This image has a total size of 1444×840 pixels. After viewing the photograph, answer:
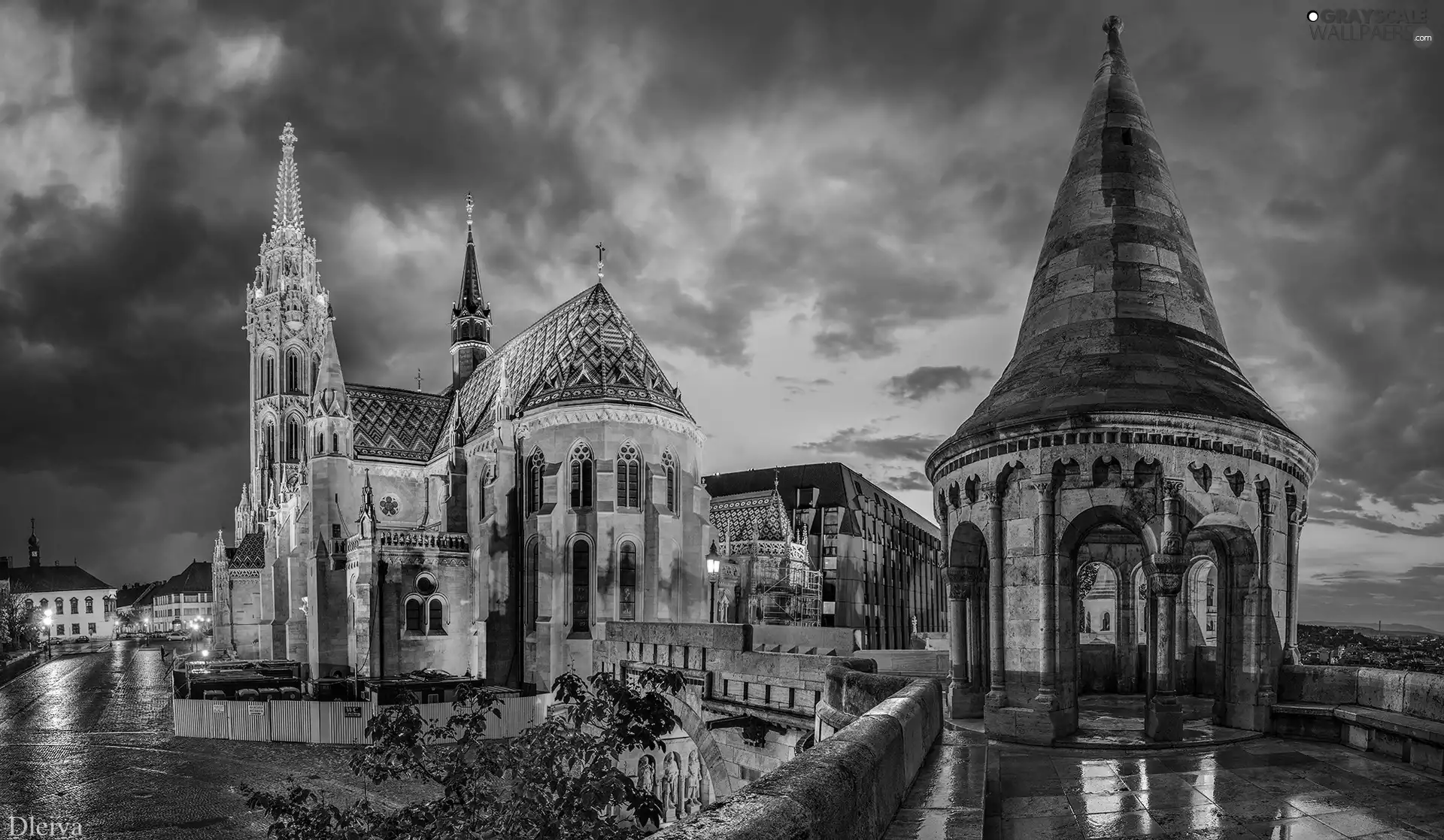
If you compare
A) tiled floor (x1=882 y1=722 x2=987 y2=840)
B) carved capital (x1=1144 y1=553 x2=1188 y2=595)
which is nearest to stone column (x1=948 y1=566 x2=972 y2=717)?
carved capital (x1=1144 y1=553 x2=1188 y2=595)

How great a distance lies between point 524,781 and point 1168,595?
23.7 feet

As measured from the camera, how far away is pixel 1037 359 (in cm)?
1305

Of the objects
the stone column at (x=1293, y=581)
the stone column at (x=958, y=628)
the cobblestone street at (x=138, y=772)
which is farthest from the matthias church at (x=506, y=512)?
the stone column at (x=1293, y=581)

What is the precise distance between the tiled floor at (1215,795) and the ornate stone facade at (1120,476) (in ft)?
3.48

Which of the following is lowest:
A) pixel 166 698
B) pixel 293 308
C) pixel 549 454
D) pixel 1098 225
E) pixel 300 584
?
pixel 166 698

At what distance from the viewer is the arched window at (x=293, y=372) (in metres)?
74.1

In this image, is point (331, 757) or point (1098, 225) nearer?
point (1098, 225)

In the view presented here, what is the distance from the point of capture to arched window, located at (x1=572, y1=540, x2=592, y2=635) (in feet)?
125

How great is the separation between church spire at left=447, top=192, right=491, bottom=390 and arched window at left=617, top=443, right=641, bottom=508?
82.8ft

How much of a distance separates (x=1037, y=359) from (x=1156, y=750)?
4.96 meters

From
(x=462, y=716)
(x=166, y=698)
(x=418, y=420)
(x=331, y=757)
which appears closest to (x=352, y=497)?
(x=418, y=420)

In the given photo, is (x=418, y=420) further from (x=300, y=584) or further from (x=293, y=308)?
(x=293, y=308)

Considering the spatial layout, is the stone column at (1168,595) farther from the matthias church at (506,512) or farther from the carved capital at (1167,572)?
the matthias church at (506,512)

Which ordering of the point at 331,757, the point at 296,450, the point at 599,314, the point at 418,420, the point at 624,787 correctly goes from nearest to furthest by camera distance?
the point at 624,787 < the point at 331,757 < the point at 599,314 < the point at 418,420 < the point at 296,450
